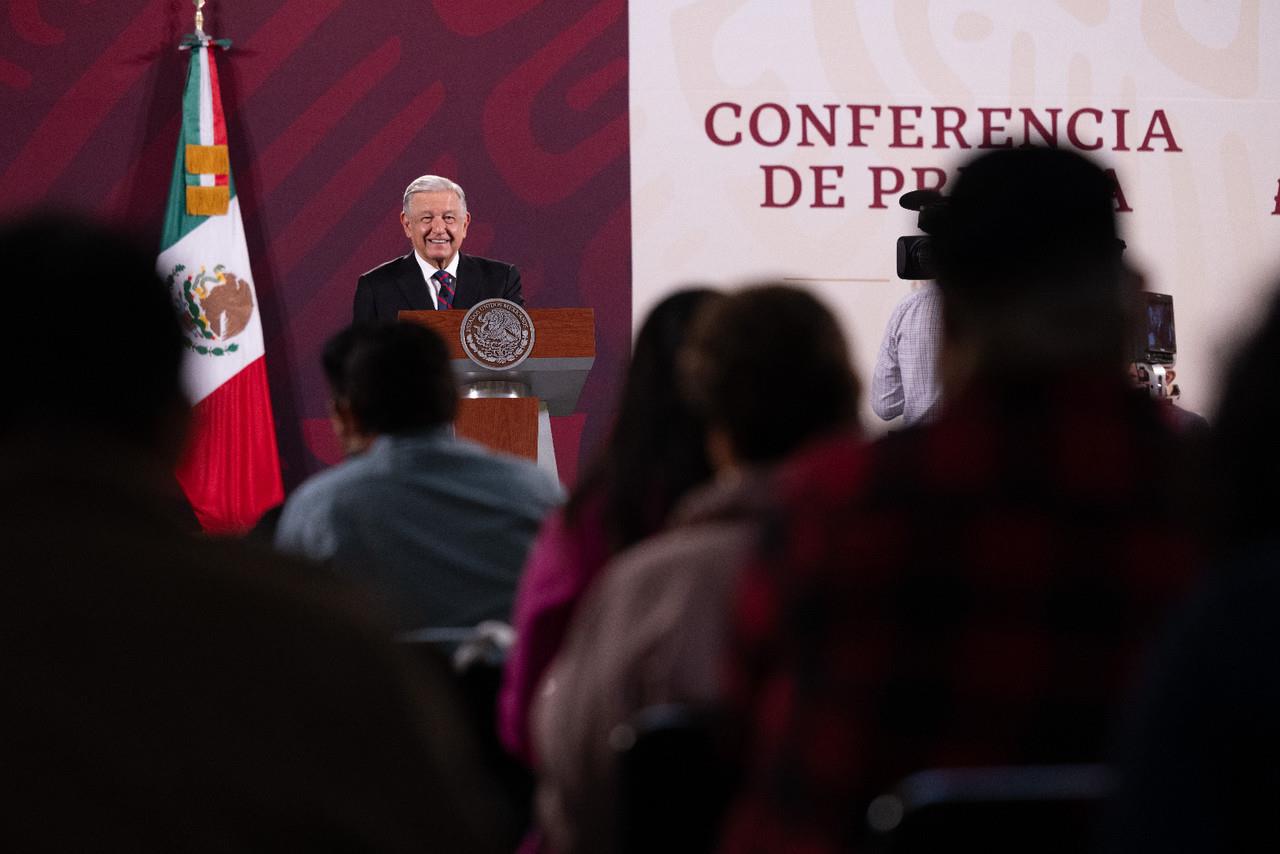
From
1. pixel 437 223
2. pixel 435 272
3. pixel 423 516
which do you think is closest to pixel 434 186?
pixel 437 223

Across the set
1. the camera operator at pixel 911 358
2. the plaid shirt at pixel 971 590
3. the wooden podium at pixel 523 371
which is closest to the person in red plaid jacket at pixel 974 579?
the plaid shirt at pixel 971 590

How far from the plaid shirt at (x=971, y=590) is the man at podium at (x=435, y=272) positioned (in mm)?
4460

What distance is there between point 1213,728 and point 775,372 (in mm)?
781

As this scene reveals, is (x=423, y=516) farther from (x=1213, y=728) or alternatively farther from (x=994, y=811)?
(x=1213, y=728)

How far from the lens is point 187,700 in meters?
0.77

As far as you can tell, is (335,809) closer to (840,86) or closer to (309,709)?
(309,709)

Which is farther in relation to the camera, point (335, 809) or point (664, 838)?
point (664, 838)

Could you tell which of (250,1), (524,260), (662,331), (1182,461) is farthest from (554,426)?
(1182,461)

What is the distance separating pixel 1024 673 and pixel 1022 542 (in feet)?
0.30

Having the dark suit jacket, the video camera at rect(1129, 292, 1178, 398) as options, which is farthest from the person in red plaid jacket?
the dark suit jacket

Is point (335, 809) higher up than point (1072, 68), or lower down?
lower down

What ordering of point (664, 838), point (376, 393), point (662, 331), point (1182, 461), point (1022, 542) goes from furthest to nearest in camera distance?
1. point (376, 393)
2. point (662, 331)
3. point (664, 838)
4. point (1022, 542)
5. point (1182, 461)

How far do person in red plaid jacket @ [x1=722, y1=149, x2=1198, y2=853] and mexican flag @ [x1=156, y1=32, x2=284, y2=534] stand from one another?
5.38 m

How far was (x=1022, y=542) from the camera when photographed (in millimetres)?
1080
